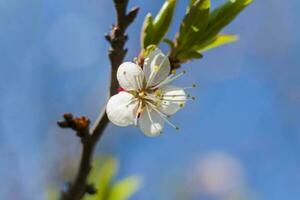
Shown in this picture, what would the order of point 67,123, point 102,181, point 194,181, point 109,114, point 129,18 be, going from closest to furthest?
point 109,114 → point 129,18 → point 67,123 → point 102,181 → point 194,181

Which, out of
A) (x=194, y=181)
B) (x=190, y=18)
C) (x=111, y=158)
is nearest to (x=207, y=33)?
(x=190, y=18)

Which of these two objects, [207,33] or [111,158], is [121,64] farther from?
[111,158]

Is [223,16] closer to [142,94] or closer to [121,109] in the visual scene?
[142,94]

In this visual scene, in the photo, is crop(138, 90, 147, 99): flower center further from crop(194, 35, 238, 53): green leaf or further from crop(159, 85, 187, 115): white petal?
crop(194, 35, 238, 53): green leaf

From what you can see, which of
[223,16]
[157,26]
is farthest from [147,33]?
[223,16]

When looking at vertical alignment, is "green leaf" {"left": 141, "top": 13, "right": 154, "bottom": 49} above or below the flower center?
above

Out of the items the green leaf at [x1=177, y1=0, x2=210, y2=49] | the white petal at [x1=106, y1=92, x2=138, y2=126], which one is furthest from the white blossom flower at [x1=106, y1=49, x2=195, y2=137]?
the green leaf at [x1=177, y1=0, x2=210, y2=49]

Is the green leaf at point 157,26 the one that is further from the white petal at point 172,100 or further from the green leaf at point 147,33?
the white petal at point 172,100
